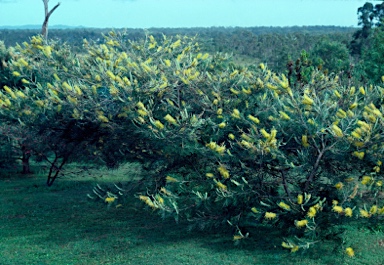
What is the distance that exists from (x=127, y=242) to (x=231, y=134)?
3138 millimetres

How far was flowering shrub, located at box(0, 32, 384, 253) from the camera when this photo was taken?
9164mm

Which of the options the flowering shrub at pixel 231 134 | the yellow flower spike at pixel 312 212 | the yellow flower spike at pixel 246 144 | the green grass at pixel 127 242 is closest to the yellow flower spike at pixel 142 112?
the flowering shrub at pixel 231 134

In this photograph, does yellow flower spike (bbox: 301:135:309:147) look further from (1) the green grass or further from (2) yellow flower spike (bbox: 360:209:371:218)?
(1) the green grass

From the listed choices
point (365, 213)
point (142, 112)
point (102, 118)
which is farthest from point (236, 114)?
point (365, 213)

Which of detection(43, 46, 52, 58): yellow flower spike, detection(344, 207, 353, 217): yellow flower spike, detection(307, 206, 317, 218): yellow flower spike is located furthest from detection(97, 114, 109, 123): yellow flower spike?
detection(344, 207, 353, 217): yellow flower spike

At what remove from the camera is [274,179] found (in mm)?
10555

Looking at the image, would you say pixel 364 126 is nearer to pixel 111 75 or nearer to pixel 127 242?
pixel 111 75

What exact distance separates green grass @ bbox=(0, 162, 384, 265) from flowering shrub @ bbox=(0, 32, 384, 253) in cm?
46

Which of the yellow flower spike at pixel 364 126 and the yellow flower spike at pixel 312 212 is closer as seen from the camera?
the yellow flower spike at pixel 364 126

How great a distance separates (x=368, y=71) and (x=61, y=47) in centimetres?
1649

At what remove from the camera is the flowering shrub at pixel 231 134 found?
9164mm

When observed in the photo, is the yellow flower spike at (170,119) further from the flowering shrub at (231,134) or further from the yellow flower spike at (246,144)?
the yellow flower spike at (246,144)

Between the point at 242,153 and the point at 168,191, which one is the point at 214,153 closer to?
the point at 242,153

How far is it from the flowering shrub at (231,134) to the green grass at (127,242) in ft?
1.49
